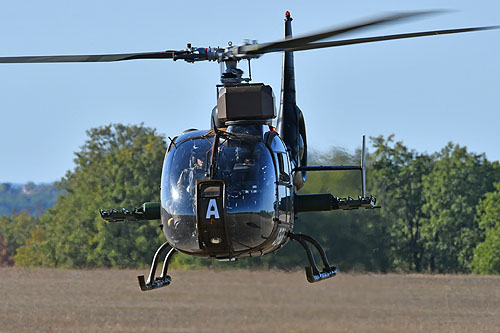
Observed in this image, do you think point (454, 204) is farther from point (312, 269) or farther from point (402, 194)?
point (312, 269)

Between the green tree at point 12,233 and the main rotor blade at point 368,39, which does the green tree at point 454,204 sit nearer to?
the green tree at point 12,233

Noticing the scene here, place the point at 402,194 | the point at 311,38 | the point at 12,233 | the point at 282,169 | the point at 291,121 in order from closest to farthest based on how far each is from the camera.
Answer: the point at 311,38
the point at 282,169
the point at 291,121
the point at 402,194
the point at 12,233

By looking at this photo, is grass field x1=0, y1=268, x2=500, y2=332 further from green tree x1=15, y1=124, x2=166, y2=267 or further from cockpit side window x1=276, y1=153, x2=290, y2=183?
cockpit side window x1=276, y1=153, x2=290, y2=183

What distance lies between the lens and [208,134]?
1329 centimetres

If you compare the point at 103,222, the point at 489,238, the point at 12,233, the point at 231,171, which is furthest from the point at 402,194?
the point at 231,171

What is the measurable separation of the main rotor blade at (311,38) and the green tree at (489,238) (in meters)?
53.6

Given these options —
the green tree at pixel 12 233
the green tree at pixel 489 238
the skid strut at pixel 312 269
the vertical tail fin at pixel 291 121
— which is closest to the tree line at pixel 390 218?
the green tree at pixel 489 238

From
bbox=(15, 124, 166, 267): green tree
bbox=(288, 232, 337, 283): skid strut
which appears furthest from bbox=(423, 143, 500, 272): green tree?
bbox=(288, 232, 337, 283): skid strut

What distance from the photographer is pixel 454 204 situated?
7019 centimetres

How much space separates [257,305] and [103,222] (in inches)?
1012

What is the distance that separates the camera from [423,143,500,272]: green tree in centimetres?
6468

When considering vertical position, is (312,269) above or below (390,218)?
above

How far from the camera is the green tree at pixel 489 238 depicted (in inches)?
2562

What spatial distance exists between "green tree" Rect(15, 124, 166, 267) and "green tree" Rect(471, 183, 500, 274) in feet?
61.1
